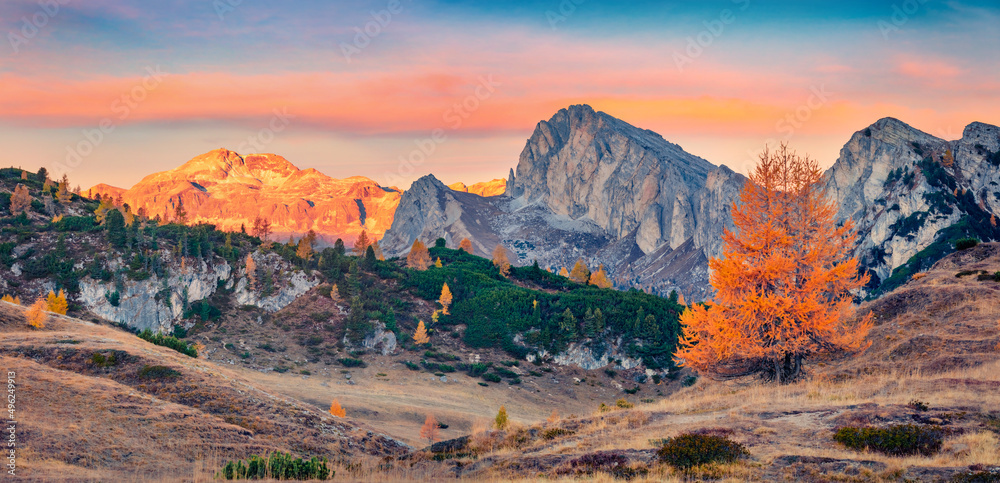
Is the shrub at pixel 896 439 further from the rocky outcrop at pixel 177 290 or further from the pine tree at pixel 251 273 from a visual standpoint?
the pine tree at pixel 251 273

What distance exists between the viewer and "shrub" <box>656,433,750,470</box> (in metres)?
16.4

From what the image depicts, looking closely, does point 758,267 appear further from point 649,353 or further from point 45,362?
point 649,353

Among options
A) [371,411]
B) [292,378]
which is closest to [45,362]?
[371,411]

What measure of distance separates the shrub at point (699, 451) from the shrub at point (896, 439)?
2.79m

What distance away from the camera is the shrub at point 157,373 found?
3275 centimetres

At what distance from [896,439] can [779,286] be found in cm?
1231

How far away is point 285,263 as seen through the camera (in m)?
110

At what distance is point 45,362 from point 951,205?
236 m

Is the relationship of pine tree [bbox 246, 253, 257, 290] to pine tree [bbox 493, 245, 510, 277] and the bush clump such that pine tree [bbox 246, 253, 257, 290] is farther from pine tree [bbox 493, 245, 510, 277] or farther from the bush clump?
the bush clump

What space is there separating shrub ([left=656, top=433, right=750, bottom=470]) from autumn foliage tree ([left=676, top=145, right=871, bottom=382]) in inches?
398

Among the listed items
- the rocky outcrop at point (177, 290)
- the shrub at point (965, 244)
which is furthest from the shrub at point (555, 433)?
the rocky outcrop at point (177, 290)

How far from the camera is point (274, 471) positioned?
1931 cm

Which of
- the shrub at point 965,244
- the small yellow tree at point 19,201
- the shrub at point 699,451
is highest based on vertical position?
the small yellow tree at point 19,201

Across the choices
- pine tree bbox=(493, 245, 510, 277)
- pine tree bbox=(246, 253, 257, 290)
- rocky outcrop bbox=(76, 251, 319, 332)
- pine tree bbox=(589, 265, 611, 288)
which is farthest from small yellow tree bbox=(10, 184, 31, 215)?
pine tree bbox=(589, 265, 611, 288)
